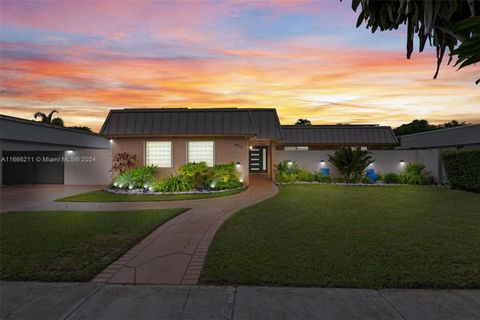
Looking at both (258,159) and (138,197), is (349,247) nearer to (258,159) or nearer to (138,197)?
(138,197)

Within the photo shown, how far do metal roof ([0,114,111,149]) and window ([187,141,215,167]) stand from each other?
27.9ft

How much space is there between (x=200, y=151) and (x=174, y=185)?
2605 millimetres

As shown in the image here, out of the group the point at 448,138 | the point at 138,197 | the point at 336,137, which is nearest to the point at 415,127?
the point at 336,137

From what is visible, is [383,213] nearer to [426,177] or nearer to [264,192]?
[264,192]

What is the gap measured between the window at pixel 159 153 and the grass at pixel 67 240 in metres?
5.88

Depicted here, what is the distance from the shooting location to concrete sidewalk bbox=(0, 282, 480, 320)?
269 cm

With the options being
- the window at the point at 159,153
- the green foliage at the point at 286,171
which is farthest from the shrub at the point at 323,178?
the window at the point at 159,153

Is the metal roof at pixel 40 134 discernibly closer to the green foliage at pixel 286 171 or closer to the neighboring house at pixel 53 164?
the neighboring house at pixel 53 164

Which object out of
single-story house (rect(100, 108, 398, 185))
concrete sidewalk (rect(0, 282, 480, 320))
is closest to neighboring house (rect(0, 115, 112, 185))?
single-story house (rect(100, 108, 398, 185))

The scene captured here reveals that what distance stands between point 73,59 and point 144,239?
9953 millimetres

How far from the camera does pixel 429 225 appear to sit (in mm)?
6148

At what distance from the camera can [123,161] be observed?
43.7 feet

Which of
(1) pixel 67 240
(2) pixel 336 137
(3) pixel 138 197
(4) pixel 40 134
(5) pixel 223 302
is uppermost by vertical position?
(2) pixel 336 137

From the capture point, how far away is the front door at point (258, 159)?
2184 centimetres
